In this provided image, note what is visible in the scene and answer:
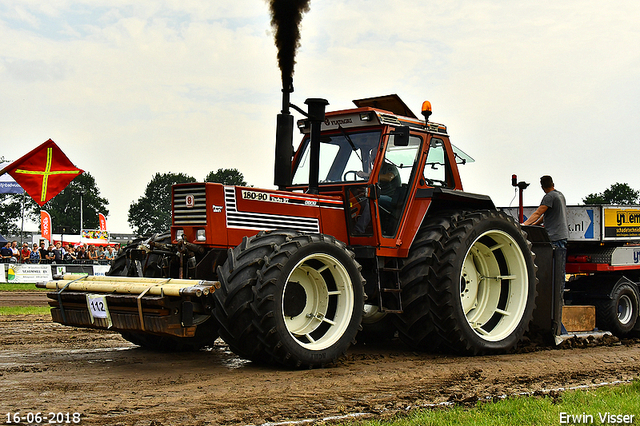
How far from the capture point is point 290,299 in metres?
6.93

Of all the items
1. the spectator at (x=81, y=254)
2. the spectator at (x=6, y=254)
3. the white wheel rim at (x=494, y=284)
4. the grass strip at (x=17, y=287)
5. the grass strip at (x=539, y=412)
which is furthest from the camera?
the spectator at (x=81, y=254)

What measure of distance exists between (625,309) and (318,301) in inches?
257

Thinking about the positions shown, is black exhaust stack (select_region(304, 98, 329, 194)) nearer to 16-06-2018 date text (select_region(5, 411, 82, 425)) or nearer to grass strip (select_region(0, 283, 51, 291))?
16-06-2018 date text (select_region(5, 411, 82, 425))

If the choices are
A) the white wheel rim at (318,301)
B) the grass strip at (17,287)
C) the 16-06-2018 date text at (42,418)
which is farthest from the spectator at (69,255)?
the 16-06-2018 date text at (42,418)

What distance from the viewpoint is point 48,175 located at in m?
13.2

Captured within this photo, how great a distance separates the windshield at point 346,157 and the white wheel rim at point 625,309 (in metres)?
5.56

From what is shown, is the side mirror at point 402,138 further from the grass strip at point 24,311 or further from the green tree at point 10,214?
the green tree at point 10,214

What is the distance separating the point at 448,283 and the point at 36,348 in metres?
5.05

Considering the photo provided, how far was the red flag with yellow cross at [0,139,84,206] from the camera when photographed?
1285 cm

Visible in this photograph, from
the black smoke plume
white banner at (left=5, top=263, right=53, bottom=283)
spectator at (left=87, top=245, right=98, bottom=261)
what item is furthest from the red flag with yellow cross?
spectator at (left=87, top=245, right=98, bottom=261)

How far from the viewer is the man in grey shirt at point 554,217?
9.97 metres

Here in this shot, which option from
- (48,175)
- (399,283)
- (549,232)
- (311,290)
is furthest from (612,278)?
(48,175)

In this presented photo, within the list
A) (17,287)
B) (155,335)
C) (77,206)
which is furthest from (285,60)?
(77,206)

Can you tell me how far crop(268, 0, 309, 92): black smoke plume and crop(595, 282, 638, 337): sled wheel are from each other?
20.6 ft
